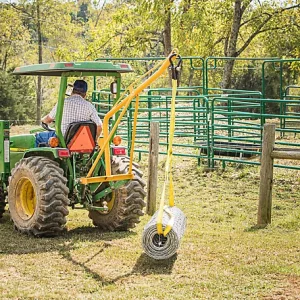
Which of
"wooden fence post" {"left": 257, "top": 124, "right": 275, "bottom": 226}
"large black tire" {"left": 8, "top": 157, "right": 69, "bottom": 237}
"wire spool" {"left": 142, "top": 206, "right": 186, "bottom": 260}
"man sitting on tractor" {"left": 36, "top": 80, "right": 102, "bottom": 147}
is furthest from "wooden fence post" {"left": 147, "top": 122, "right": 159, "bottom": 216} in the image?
"wire spool" {"left": 142, "top": 206, "right": 186, "bottom": 260}

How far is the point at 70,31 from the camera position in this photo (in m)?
36.7

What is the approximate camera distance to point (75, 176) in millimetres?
8234

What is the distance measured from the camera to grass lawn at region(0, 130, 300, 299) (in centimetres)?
595

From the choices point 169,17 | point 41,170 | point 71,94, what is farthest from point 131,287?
point 169,17

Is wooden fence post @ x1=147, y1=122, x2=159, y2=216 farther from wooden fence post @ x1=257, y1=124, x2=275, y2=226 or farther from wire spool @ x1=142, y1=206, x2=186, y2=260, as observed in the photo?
wire spool @ x1=142, y1=206, x2=186, y2=260

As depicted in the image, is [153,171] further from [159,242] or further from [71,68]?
[159,242]

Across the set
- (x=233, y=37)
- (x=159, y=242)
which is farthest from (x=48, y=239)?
(x=233, y=37)

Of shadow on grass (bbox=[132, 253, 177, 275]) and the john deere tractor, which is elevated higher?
the john deere tractor

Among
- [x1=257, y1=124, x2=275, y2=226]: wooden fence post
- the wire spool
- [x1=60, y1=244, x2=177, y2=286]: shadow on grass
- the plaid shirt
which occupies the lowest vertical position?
[x1=60, y1=244, x2=177, y2=286]: shadow on grass

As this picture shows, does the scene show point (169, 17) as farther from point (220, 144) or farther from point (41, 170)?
point (41, 170)

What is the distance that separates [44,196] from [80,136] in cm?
80

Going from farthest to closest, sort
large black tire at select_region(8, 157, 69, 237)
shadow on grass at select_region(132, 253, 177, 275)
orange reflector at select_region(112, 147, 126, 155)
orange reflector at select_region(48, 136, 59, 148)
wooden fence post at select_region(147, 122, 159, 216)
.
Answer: wooden fence post at select_region(147, 122, 159, 216), orange reflector at select_region(112, 147, 126, 155), orange reflector at select_region(48, 136, 59, 148), large black tire at select_region(8, 157, 69, 237), shadow on grass at select_region(132, 253, 177, 275)

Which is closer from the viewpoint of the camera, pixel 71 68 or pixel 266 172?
pixel 71 68

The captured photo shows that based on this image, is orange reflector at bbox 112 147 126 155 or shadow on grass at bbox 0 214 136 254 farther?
orange reflector at bbox 112 147 126 155
